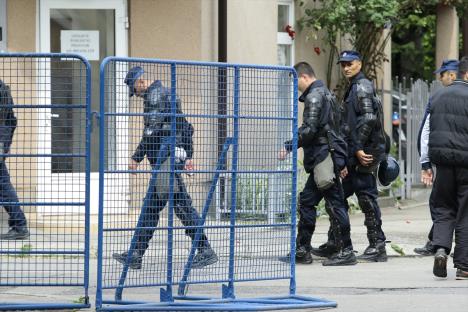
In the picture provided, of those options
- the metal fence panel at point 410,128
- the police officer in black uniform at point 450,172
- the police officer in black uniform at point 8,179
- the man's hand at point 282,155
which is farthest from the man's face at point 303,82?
the metal fence panel at point 410,128

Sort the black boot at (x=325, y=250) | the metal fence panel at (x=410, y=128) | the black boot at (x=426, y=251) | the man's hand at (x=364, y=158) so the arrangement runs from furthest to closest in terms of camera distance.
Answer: the metal fence panel at (x=410, y=128) < the black boot at (x=426, y=251) < the black boot at (x=325, y=250) < the man's hand at (x=364, y=158)

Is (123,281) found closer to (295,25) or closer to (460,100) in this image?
(460,100)

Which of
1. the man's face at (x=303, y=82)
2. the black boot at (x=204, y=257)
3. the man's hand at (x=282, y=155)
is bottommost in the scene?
the black boot at (x=204, y=257)

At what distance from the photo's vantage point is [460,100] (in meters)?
10.2

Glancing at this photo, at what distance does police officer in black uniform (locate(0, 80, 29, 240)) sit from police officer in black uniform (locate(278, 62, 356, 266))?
319 centimetres

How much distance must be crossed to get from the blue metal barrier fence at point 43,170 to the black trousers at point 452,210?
3341mm

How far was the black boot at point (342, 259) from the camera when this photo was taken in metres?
11.3

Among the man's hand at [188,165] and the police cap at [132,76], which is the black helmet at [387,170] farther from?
the police cap at [132,76]

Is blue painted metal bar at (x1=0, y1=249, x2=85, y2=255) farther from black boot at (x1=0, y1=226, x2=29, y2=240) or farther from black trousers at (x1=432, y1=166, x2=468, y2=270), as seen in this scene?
black trousers at (x1=432, y1=166, x2=468, y2=270)

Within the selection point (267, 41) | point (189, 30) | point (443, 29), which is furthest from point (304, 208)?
point (443, 29)

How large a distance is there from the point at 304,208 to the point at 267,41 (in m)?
5.78

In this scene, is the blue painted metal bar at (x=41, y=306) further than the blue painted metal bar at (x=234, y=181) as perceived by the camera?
No

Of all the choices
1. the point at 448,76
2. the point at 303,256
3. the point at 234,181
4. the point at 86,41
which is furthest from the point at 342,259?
the point at 86,41

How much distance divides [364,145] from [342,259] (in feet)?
3.60
